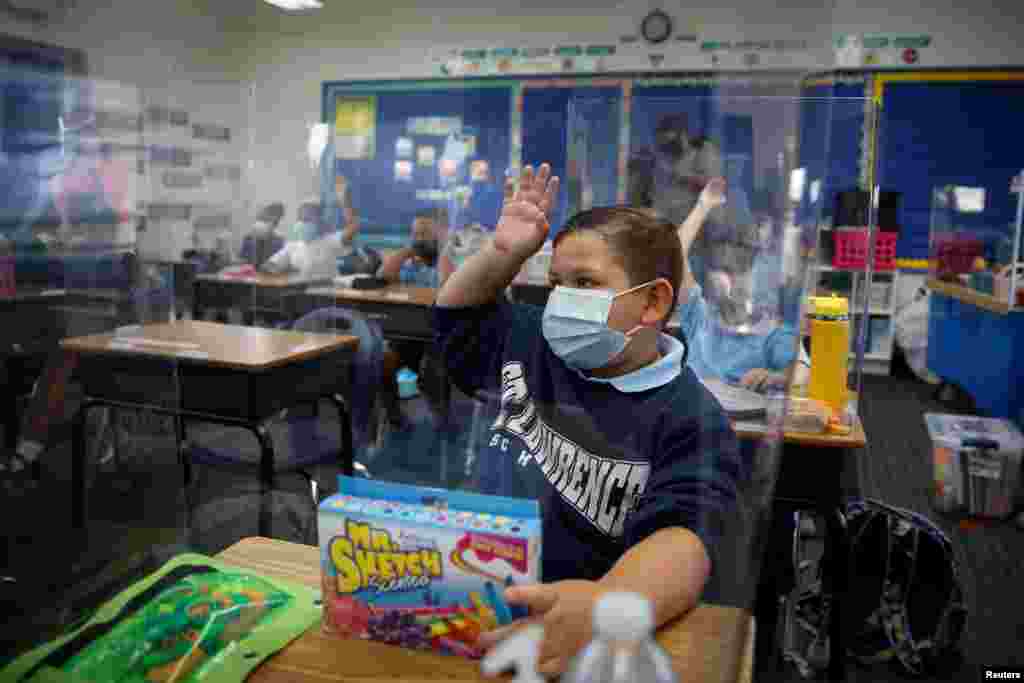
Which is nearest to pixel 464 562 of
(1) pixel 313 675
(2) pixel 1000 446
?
(1) pixel 313 675

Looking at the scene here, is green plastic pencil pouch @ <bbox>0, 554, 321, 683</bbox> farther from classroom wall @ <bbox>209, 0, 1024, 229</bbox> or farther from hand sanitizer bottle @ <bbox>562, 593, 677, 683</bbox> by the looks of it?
classroom wall @ <bbox>209, 0, 1024, 229</bbox>

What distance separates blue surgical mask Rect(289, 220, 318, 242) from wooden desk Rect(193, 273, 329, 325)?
14 cm

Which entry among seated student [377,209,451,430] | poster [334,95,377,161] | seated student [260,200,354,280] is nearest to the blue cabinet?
seated student [377,209,451,430]

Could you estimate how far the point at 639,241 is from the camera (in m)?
0.59

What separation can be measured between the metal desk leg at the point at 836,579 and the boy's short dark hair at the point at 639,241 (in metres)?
1.33

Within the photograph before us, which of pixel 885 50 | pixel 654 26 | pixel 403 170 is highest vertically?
pixel 885 50

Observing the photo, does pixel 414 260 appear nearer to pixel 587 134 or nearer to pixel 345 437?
pixel 345 437

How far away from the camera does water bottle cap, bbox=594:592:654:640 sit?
347 mm

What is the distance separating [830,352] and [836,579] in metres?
0.50

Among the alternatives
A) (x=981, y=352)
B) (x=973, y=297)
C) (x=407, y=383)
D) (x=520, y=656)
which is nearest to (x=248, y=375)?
(x=407, y=383)

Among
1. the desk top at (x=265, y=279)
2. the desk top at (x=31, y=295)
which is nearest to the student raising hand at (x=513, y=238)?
the desk top at (x=31, y=295)

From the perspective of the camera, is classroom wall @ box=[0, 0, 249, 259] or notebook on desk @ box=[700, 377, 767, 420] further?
classroom wall @ box=[0, 0, 249, 259]

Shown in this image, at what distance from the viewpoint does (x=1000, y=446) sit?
9.18ft

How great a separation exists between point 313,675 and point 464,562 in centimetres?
16
